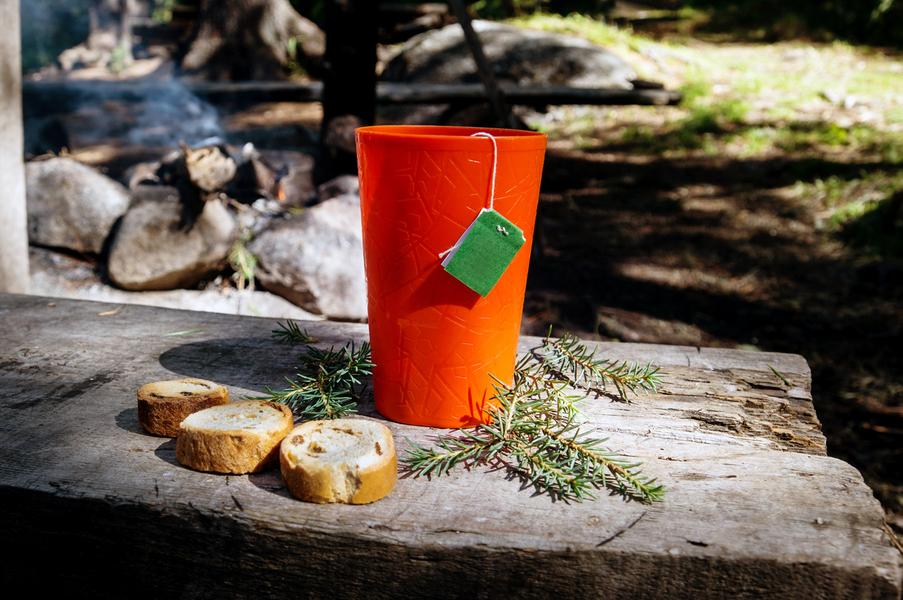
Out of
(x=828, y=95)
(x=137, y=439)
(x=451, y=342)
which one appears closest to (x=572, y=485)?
(x=451, y=342)

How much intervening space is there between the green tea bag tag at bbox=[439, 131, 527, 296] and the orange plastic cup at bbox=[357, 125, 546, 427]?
0.05 ft

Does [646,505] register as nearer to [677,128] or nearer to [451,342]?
[451,342]

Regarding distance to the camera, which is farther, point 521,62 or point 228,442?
point 521,62

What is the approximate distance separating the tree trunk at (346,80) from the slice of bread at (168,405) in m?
3.12

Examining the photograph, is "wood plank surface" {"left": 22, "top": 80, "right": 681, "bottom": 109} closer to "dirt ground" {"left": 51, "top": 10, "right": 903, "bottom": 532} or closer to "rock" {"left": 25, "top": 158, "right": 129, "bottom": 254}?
"dirt ground" {"left": 51, "top": 10, "right": 903, "bottom": 532}

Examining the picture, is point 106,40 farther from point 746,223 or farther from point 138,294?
point 746,223

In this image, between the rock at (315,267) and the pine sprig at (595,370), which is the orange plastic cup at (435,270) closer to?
the pine sprig at (595,370)

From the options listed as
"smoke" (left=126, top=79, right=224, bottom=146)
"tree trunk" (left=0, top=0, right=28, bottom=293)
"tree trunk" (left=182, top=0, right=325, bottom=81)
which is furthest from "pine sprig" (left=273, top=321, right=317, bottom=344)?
"tree trunk" (left=182, top=0, right=325, bottom=81)

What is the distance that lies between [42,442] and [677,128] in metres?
6.51

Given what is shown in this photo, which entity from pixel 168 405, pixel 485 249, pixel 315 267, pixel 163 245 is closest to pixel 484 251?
pixel 485 249

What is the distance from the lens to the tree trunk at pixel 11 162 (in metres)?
2.41

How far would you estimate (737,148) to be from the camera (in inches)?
247

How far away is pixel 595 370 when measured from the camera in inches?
62.5

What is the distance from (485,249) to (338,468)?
0.43 m
